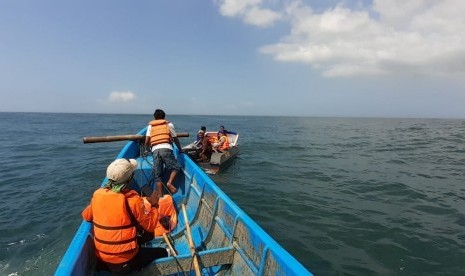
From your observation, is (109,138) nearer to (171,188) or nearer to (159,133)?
(159,133)

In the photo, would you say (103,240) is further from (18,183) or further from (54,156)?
(54,156)

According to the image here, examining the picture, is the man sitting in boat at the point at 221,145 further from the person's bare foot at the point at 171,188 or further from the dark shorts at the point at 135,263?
the dark shorts at the point at 135,263

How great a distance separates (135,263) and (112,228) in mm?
666

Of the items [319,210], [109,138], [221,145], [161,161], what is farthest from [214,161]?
[161,161]

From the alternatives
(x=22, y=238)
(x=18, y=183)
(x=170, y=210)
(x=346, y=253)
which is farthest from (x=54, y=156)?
(x=346, y=253)

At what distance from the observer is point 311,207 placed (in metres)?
10.7

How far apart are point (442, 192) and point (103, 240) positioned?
44.8 feet

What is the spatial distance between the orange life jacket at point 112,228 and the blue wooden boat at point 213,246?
34cm

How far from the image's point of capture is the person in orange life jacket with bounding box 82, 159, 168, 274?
3.52 metres

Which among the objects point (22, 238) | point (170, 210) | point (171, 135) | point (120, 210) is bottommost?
point (22, 238)

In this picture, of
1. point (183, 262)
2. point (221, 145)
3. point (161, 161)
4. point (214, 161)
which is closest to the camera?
point (183, 262)

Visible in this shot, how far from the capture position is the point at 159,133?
304 inches

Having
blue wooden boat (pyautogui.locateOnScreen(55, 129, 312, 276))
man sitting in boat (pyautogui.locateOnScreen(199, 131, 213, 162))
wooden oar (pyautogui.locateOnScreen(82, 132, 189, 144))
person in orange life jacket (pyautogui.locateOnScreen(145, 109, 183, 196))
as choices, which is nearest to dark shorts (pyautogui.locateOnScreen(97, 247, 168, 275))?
blue wooden boat (pyautogui.locateOnScreen(55, 129, 312, 276))

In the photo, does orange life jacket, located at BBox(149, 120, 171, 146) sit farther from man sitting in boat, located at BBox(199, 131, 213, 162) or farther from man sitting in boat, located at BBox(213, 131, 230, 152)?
man sitting in boat, located at BBox(213, 131, 230, 152)
